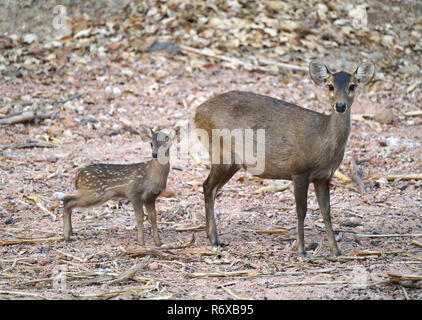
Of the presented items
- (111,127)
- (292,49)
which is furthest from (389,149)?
(111,127)

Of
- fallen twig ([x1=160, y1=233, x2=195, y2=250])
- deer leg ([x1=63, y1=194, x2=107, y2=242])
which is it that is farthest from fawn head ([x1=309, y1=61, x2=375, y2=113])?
deer leg ([x1=63, y1=194, x2=107, y2=242])

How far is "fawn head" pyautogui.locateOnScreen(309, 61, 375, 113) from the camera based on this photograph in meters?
6.50

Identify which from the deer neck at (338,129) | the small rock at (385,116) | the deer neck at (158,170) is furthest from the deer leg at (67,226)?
the small rock at (385,116)

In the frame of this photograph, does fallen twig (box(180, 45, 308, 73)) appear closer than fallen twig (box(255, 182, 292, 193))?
No

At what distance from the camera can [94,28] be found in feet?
46.4

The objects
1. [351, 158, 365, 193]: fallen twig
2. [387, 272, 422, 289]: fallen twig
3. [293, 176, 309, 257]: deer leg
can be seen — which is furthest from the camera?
[351, 158, 365, 193]: fallen twig

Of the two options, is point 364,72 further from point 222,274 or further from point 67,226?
point 67,226

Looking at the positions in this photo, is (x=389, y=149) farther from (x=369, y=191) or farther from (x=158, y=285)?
(x=158, y=285)

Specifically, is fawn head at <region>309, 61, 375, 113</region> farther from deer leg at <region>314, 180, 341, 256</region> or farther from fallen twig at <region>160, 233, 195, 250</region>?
fallen twig at <region>160, 233, 195, 250</region>

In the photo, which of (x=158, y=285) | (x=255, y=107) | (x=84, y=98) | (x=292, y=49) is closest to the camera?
(x=158, y=285)

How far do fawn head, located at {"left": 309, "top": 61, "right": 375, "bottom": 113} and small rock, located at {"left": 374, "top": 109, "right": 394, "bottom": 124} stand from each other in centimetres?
508

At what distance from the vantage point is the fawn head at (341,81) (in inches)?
256

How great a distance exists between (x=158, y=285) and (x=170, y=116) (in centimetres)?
634

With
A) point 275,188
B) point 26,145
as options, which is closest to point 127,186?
point 275,188
